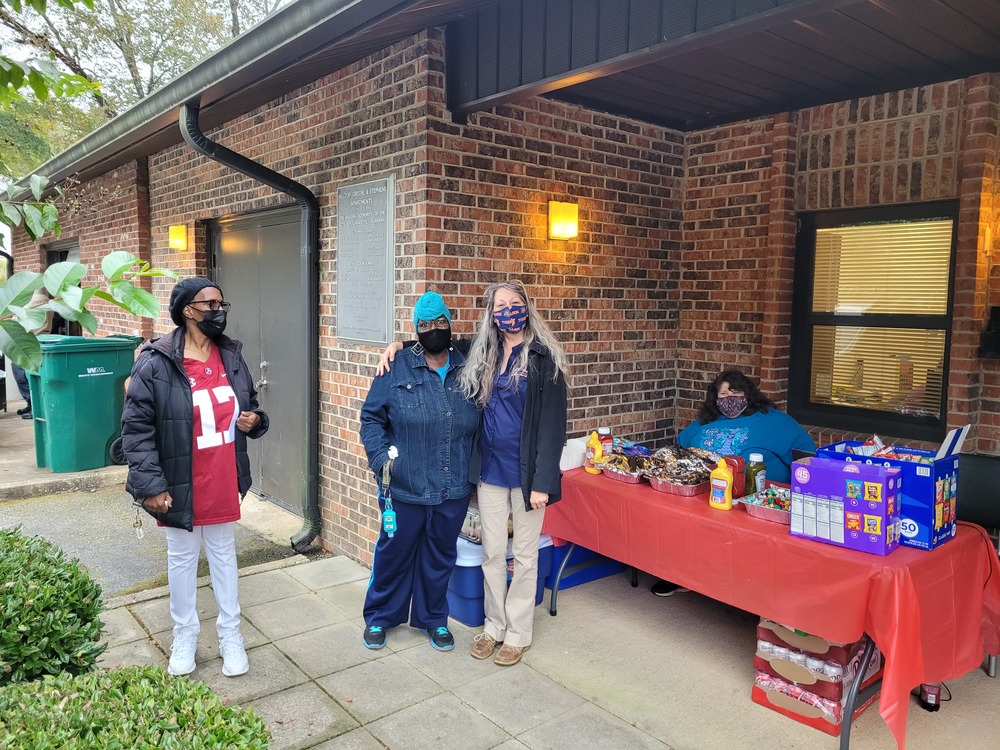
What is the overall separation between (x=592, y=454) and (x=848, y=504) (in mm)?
1586

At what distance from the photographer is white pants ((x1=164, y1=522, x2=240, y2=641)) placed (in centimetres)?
348

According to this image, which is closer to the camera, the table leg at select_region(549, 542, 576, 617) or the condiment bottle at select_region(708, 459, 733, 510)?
the condiment bottle at select_region(708, 459, 733, 510)

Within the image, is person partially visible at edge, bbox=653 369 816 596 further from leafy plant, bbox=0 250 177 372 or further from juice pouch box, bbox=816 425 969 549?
leafy plant, bbox=0 250 177 372

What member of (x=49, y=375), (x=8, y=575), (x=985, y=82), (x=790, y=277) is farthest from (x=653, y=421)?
(x=49, y=375)

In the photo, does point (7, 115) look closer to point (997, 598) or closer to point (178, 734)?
point (178, 734)

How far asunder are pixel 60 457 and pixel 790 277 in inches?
255

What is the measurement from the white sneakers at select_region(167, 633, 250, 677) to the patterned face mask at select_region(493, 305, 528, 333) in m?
1.97

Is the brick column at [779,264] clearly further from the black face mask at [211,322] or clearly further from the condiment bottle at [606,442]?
the black face mask at [211,322]

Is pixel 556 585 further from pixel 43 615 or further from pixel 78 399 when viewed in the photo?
pixel 78 399

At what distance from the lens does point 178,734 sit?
1.70m

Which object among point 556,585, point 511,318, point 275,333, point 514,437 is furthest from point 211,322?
point 275,333

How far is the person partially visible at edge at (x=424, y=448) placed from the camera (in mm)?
3621

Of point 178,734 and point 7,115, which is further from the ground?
point 7,115

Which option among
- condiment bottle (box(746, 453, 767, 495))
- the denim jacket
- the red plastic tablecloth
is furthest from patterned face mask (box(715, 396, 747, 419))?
the denim jacket
